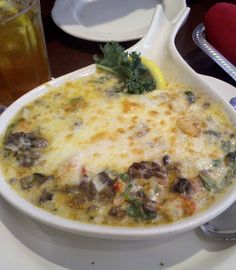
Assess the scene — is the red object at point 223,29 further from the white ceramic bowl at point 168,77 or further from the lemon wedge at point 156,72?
the lemon wedge at point 156,72

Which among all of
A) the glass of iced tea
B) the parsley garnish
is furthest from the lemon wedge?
the glass of iced tea

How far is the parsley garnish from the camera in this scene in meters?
1.18

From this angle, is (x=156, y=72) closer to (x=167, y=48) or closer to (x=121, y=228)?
(x=167, y=48)

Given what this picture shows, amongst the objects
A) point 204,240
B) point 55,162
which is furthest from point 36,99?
point 204,240

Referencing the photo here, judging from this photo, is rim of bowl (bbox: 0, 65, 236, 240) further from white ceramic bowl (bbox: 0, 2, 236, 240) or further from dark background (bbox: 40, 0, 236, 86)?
dark background (bbox: 40, 0, 236, 86)

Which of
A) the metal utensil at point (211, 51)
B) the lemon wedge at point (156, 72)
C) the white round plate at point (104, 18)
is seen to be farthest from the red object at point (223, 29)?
the lemon wedge at point (156, 72)

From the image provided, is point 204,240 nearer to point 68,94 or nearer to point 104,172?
point 104,172

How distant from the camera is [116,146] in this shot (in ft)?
3.37

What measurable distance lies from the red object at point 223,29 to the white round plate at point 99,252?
0.90 metres

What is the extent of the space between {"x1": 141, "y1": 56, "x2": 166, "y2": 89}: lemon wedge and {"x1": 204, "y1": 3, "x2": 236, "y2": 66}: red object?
484 mm

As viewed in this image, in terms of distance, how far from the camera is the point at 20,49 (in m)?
1.43

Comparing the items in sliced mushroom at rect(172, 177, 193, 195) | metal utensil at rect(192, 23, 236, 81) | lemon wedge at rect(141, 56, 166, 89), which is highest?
lemon wedge at rect(141, 56, 166, 89)

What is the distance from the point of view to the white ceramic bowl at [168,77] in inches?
33.6

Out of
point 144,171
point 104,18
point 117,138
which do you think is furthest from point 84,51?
point 144,171
